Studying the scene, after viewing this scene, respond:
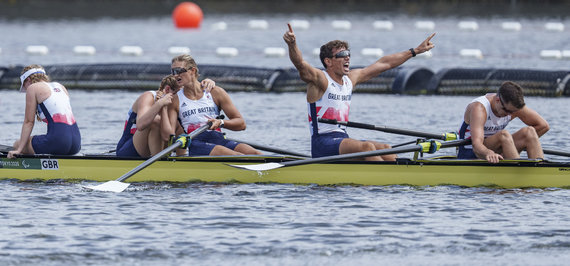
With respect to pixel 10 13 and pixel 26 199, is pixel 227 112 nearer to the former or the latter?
pixel 26 199

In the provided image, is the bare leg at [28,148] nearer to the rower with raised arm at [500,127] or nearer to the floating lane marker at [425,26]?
the rower with raised arm at [500,127]

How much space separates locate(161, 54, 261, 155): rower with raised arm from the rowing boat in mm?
256

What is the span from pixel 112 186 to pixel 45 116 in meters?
1.45

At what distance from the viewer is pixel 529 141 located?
12.6 metres

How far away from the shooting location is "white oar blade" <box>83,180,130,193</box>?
1276cm

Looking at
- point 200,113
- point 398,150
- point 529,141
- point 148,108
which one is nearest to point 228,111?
point 200,113

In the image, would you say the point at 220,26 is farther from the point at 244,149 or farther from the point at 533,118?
the point at 533,118

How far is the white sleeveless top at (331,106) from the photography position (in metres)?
13.1

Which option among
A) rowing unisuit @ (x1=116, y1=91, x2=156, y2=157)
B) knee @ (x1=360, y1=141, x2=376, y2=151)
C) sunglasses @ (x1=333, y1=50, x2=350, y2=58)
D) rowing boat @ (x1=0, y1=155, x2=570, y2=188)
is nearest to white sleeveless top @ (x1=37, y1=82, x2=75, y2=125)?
rowing boat @ (x1=0, y1=155, x2=570, y2=188)

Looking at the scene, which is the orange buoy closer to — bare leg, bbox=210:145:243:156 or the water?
the water

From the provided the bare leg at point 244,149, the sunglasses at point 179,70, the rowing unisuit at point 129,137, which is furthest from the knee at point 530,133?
the rowing unisuit at point 129,137

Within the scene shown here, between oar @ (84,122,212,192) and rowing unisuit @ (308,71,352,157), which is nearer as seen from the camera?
oar @ (84,122,212,192)

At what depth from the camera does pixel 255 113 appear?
22.3 metres

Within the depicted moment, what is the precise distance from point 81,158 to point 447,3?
54405mm
